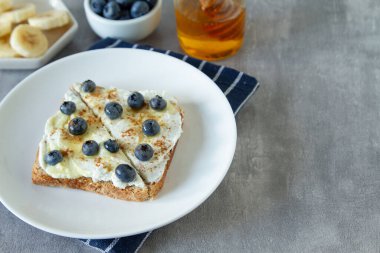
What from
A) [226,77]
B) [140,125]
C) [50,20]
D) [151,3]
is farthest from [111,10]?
Answer: [140,125]

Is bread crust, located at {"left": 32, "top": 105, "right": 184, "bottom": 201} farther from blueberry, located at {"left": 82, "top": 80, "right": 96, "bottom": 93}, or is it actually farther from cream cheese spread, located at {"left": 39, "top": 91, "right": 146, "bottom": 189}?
blueberry, located at {"left": 82, "top": 80, "right": 96, "bottom": 93}

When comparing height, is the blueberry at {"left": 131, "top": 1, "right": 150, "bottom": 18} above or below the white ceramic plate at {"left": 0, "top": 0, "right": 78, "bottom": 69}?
above

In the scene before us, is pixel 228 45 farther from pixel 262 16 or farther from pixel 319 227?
pixel 319 227

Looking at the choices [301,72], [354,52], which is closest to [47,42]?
[301,72]

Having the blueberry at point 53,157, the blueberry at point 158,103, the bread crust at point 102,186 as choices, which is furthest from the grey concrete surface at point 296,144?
the blueberry at point 158,103

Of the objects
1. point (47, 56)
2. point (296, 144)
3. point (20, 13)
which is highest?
point (20, 13)

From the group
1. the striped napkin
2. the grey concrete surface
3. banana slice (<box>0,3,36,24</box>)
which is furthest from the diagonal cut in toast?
banana slice (<box>0,3,36,24</box>)

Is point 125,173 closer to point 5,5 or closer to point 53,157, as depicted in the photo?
point 53,157
